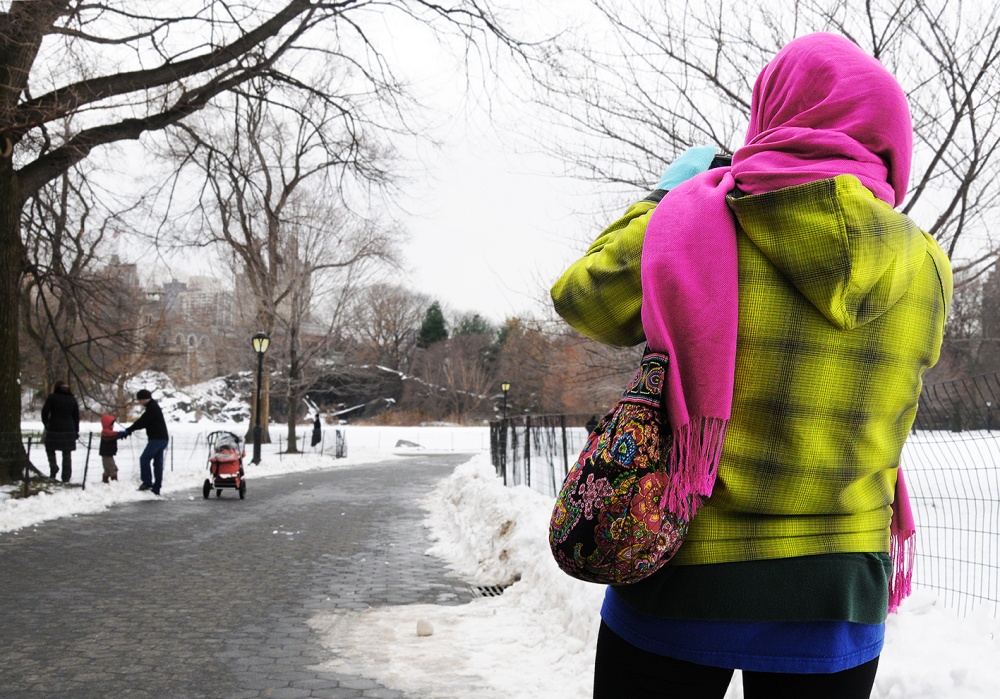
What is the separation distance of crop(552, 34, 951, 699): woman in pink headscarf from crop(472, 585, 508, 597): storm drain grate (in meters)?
6.03

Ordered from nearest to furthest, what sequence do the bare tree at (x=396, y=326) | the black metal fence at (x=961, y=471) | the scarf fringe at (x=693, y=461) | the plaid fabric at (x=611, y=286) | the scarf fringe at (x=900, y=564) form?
the scarf fringe at (x=693, y=461), the plaid fabric at (x=611, y=286), the scarf fringe at (x=900, y=564), the black metal fence at (x=961, y=471), the bare tree at (x=396, y=326)

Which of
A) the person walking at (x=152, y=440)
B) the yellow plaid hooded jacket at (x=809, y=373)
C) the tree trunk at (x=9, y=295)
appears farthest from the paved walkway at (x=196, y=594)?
the yellow plaid hooded jacket at (x=809, y=373)

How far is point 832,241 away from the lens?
1.49 metres

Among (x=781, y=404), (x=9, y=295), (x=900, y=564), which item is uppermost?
(x=9, y=295)

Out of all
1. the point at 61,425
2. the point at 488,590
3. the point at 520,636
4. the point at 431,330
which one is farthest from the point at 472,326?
the point at 520,636

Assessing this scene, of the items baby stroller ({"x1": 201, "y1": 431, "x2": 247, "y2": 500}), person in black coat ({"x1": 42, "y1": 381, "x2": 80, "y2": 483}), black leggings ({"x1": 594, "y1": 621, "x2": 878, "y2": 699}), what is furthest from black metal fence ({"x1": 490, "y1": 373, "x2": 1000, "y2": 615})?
person in black coat ({"x1": 42, "y1": 381, "x2": 80, "y2": 483})

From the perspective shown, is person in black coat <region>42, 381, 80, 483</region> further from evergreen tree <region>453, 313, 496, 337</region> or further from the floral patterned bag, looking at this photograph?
evergreen tree <region>453, 313, 496, 337</region>

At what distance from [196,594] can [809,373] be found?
6.68 metres

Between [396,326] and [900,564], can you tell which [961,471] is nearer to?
[900,564]

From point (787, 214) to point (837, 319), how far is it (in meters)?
0.20

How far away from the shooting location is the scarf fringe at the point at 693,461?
1457 millimetres

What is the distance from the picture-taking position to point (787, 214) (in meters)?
1.52

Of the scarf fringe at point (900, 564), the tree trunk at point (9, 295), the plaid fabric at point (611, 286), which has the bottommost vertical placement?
the scarf fringe at point (900, 564)

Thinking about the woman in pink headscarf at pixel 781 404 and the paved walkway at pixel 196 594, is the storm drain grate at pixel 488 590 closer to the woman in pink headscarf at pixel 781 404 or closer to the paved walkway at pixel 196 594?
the paved walkway at pixel 196 594
